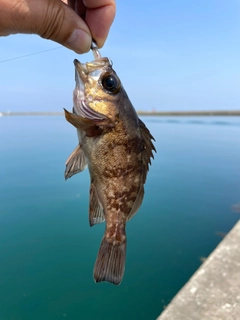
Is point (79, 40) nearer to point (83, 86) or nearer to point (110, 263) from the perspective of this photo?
point (83, 86)

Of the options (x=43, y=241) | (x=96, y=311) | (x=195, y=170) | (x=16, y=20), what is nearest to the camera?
(x=16, y=20)

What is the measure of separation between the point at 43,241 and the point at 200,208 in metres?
4.38

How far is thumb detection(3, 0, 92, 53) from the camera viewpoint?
1.58 meters

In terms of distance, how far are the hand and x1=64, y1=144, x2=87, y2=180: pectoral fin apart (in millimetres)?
625

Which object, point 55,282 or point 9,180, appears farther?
point 9,180

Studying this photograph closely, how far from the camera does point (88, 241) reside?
6.34 m

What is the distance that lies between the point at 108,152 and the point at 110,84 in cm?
41

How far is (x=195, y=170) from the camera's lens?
12375mm

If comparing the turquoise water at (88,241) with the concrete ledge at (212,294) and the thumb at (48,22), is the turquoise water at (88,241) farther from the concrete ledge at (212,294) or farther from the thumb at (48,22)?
the thumb at (48,22)

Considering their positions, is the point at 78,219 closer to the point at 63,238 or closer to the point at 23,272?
the point at 63,238

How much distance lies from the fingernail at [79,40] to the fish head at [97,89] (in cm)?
10

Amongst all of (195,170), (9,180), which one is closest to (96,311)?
(9,180)

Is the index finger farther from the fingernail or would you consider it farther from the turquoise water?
the turquoise water

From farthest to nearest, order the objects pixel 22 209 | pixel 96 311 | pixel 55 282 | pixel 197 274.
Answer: pixel 22 209 < pixel 55 282 < pixel 96 311 < pixel 197 274
